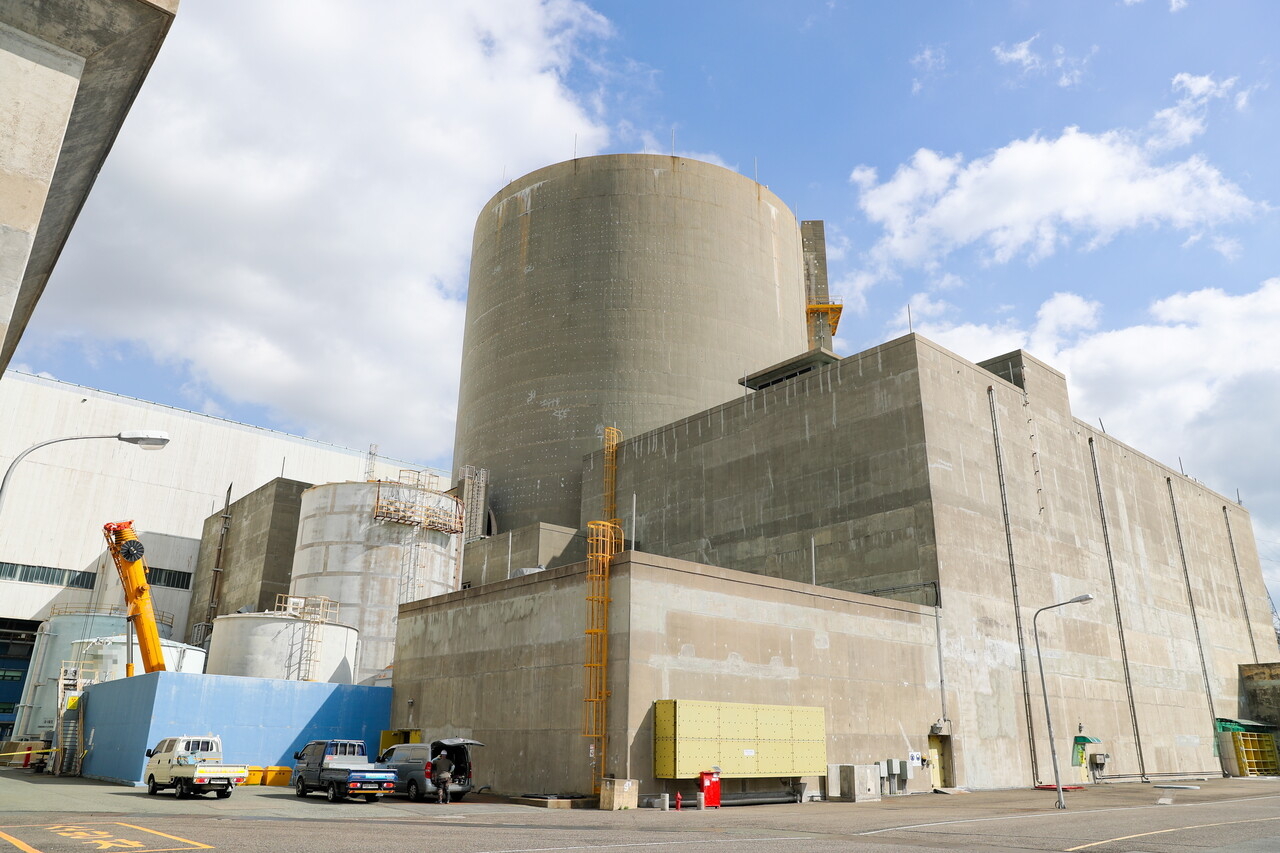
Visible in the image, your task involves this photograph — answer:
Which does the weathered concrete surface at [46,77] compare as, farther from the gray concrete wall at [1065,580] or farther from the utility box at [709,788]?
the gray concrete wall at [1065,580]

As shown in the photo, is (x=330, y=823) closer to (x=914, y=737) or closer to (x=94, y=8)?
(x=94, y=8)

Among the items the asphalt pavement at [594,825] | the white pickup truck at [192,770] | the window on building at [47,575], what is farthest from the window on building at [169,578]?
the white pickup truck at [192,770]

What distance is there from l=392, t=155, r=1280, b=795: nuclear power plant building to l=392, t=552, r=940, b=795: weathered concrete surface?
3.9 inches

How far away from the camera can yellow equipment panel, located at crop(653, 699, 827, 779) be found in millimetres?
25297

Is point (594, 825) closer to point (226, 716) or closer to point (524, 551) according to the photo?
point (226, 716)

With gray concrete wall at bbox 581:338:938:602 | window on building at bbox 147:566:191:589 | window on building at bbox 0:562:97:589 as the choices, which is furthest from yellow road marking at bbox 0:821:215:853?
window on building at bbox 0:562:97:589

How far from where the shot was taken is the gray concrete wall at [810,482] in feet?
122

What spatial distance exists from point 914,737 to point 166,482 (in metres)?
56.9

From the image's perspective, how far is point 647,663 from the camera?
2616 centimetres

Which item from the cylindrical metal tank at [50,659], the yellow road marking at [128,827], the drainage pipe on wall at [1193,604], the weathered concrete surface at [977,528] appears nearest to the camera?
the yellow road marking at [128,827]

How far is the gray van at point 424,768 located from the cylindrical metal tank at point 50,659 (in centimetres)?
2802

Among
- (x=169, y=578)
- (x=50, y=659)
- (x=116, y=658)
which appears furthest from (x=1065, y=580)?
(x=169, y=578)

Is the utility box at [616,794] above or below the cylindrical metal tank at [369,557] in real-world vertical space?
below

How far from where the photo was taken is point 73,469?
6281 centimetres
